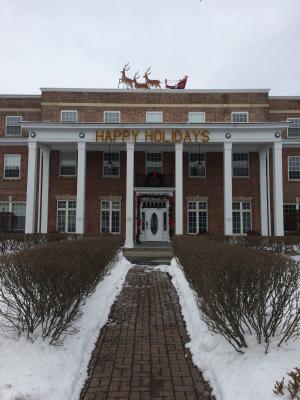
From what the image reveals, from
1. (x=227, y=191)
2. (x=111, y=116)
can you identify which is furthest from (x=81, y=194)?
(x=227, y=191)

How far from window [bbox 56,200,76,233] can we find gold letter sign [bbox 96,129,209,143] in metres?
5.82

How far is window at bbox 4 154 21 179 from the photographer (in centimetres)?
2927

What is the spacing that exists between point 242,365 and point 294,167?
2658cm

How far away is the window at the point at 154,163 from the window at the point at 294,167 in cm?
920

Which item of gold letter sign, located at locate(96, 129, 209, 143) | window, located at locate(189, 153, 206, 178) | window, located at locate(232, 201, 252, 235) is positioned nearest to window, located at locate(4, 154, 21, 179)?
gold letter sign, located at locate(96, 129, 209, 143)

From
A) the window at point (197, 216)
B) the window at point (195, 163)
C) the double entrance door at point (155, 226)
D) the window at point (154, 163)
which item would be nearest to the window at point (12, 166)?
the window at point (154, 163)

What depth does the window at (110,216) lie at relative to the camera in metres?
27.8

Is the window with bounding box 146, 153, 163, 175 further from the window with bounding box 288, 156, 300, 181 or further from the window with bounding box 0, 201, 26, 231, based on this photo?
the window with bounding box 288, 156, 300, 181

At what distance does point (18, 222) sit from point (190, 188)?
12.0 metres

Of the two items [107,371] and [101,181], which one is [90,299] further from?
[101,181]

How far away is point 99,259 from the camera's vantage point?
836cm

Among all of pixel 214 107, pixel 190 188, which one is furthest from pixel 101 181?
pixel 214 107

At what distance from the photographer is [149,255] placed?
20.7 metres

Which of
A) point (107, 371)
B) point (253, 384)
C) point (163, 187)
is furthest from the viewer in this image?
point (163, 187)
